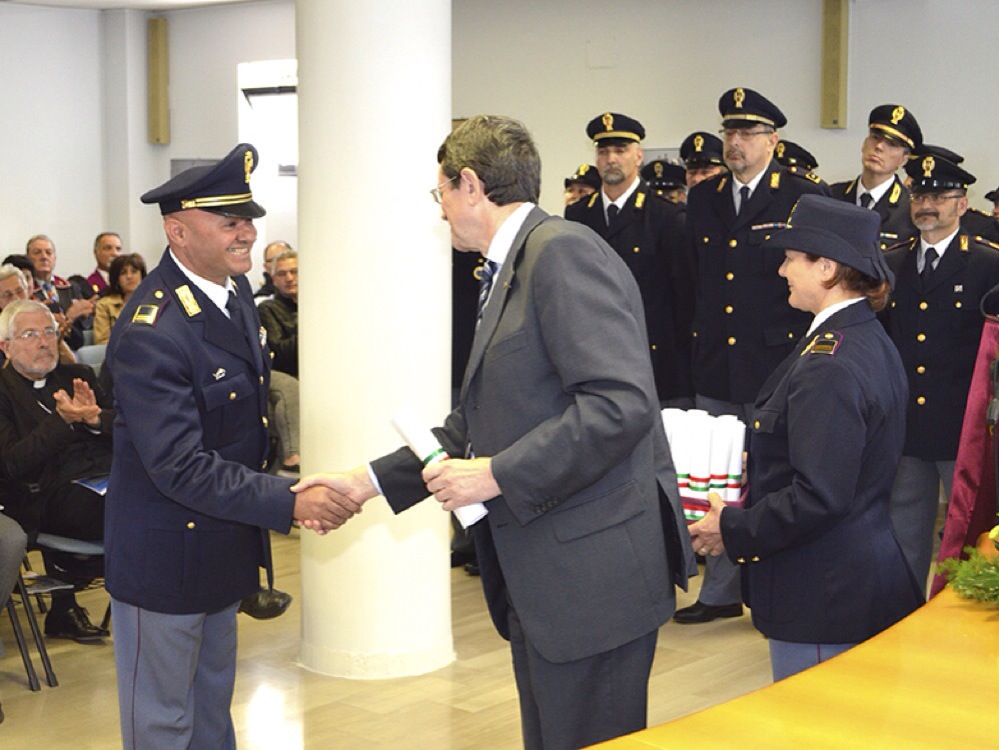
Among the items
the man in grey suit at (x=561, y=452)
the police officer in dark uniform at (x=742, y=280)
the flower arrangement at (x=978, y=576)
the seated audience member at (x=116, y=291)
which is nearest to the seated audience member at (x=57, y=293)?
the seated audience member at (x=116, y=291)

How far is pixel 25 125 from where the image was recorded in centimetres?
1332

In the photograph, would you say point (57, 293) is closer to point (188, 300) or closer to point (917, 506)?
point (917, 506)

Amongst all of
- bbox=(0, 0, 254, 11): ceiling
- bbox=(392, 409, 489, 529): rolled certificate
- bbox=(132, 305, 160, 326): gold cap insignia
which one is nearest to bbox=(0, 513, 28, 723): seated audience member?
bbox=(132, 305, 160, 326): gold cap insignia

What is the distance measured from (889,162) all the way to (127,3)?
9.13 m

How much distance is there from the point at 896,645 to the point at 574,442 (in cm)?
63

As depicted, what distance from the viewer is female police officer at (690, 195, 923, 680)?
270 centimetres

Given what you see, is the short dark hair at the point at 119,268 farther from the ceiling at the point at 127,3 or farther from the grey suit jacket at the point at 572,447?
the grey suit jacket at the point at 572,447

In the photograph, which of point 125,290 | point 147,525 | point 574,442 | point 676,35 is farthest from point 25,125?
point 574,442

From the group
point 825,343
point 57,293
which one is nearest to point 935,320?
point 825,343

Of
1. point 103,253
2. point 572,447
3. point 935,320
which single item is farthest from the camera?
point 103,253

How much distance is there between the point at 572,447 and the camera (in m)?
2.34

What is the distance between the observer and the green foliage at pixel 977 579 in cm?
241

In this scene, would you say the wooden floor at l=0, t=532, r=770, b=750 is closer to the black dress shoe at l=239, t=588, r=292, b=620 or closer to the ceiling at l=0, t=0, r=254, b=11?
the black dress shoe at l=239, t=588, r=292, b=620

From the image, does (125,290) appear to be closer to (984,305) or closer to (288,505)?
(288,505)
